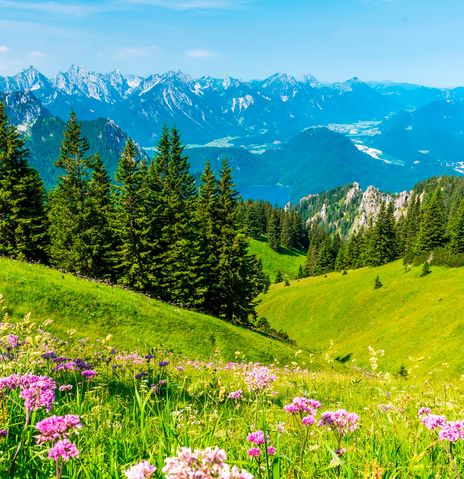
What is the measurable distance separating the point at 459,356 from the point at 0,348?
51.7 meters

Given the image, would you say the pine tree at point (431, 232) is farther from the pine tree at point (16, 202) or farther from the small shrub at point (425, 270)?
the pine tree at point (16, 202)

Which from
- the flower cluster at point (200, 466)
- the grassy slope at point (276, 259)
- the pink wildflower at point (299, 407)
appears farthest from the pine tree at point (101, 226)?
the grassy slope at point (276, 259)

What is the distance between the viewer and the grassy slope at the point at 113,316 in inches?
931

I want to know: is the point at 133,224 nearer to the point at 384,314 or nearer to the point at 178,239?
the point at 178,239

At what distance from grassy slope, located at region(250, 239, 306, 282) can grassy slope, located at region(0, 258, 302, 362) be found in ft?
408

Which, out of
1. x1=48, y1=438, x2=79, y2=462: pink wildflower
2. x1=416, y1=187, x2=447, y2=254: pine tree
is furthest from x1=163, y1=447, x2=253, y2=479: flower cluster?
x1=416, y1=187, x2=447, y2=254: pine tree

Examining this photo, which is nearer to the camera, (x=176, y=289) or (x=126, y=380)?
(x=126, y=380)

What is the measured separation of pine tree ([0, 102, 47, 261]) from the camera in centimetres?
4197

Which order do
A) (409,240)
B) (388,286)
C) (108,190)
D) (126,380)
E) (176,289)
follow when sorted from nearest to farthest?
(126,380)
(176,289)
(108,190)
(388,286)
(409,240)

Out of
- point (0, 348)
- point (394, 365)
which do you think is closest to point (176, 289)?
point (394, 365)

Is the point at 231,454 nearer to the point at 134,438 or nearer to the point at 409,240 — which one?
the point at 134,438

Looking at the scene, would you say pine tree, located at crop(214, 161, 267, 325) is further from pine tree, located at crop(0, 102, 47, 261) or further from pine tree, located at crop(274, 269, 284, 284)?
pine tree, located at crop(274, 269, 284, 284)

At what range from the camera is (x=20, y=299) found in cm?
2333

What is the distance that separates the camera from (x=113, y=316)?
26.3 meters
